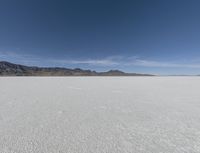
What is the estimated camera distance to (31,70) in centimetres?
9038

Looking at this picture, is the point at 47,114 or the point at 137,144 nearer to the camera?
the point at 137,144

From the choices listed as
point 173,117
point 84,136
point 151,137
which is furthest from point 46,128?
point 173,117

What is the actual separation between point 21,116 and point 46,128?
39.1 inches

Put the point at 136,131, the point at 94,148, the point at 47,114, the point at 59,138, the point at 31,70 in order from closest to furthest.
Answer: the point at 94,148, the point at 59,138, the point at 136,131, the point at 47,114, the point at 31,70

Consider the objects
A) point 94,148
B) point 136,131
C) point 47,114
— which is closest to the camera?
point 94,148

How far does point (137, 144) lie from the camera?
1.91m

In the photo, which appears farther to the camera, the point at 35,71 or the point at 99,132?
the point at 35,71

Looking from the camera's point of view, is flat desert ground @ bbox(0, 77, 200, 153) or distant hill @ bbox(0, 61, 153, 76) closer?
flat desert ground @ bbox(0, 77, 200, 153)

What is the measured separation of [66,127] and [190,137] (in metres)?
2.04

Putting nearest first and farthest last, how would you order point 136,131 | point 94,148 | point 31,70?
point 94,148, point 136,131, point 31,70

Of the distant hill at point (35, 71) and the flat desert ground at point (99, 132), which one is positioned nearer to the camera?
the flat desert ground at point (99, 132)

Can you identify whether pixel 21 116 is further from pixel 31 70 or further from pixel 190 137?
pixel 31 70

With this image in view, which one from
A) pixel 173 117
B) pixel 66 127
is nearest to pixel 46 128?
pixel 66 127

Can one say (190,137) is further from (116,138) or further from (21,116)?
(21,116)
